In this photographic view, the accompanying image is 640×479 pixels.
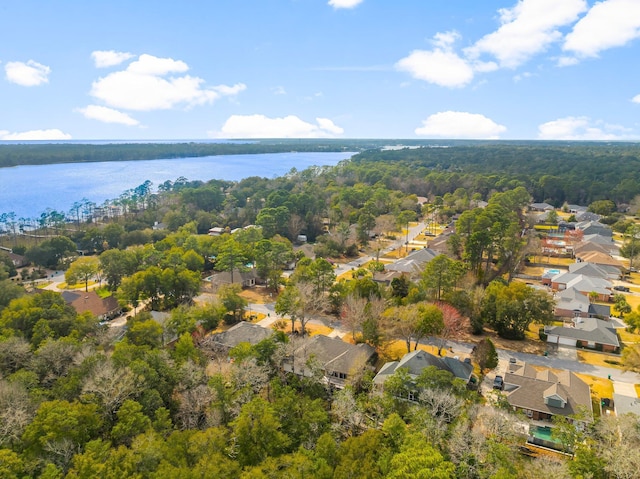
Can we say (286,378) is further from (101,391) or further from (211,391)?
(101,391)

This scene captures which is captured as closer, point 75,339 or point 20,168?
point 75,339

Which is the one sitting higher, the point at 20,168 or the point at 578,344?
the point at 20,168

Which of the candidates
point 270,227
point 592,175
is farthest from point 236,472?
point 592,175

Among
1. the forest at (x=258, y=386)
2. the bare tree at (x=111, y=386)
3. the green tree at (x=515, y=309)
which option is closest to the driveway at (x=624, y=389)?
the green tree at (x=515, y=309)

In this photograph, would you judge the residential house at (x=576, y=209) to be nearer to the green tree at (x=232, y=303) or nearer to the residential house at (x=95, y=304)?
the green tree at (x=232, y=303)

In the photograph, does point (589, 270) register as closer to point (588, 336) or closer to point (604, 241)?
point (604, 241)

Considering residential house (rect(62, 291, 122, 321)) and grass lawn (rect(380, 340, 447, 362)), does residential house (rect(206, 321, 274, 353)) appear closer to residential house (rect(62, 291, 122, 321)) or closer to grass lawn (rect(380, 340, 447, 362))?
grass lawn (rect(380, 340, 447, 362))

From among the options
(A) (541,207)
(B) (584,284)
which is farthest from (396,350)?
(A) (541,207)

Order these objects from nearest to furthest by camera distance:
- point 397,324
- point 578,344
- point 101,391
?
1. point 101,391
2. point 397,324
3. point 578,344
